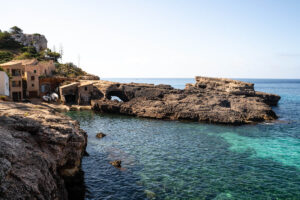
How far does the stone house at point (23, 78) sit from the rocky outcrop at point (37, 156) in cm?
4937

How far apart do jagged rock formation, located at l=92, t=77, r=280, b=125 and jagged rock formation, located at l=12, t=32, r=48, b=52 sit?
237 feet

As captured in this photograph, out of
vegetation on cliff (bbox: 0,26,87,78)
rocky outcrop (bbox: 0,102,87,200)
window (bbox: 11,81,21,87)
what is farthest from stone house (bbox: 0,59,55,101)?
rocky outcrop (bbox: 0,102,87,200)

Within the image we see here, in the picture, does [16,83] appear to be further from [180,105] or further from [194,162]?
[194,162]

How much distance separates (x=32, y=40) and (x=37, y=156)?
129 m

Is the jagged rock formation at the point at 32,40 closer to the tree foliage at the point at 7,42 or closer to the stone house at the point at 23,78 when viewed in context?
the tree foliage at the point at 7,42

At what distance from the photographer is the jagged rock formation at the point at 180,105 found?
175 ft

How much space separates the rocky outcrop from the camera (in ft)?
36.0

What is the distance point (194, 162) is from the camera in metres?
28.2

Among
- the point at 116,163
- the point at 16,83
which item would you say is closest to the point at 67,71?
the point at 16,83

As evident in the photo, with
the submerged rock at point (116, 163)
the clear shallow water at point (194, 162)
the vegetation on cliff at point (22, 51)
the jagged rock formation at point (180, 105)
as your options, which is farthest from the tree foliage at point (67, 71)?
the submerged rock at point (116, 163)

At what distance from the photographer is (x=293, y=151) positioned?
3391 cm

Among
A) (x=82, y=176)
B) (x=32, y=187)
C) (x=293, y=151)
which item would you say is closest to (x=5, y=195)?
(x=32, y=187)

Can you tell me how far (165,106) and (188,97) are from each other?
855 centimetres

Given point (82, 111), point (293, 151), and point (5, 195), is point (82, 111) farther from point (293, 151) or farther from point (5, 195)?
point (5, 195)
